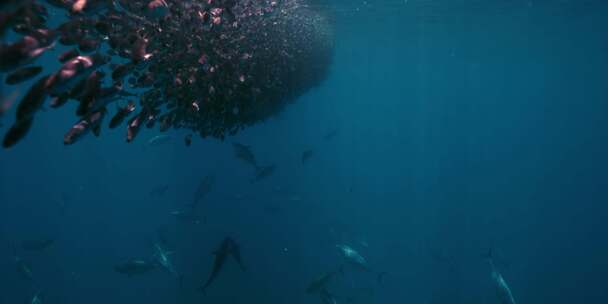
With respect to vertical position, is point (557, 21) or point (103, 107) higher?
point (103, 107)

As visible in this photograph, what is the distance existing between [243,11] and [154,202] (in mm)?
27820

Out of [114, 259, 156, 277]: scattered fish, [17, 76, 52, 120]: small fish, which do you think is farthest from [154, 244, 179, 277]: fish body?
[17, 76, 52, 120]: small fish

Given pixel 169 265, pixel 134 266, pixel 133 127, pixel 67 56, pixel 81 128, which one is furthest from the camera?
pixel 169 265

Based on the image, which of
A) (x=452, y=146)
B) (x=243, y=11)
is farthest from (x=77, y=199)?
(x=452, y=146)

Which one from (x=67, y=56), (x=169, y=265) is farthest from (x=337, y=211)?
(x=67, y=56)

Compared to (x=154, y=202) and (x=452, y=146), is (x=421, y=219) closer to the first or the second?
(x=154, y=202)

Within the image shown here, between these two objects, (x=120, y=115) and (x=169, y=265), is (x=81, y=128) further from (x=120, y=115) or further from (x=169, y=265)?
(x=169, y=265)

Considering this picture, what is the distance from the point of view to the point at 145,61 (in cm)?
518

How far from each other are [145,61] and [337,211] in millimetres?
25202

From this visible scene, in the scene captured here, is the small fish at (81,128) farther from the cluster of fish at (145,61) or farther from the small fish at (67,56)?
the small fish at (67,56)

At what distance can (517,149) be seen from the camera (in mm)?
76250

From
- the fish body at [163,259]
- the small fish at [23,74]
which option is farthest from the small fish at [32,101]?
the fish body at [163,259]

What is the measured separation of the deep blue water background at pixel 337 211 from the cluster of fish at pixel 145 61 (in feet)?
34.4

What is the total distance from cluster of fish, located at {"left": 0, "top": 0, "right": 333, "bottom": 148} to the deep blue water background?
10.5 metres
